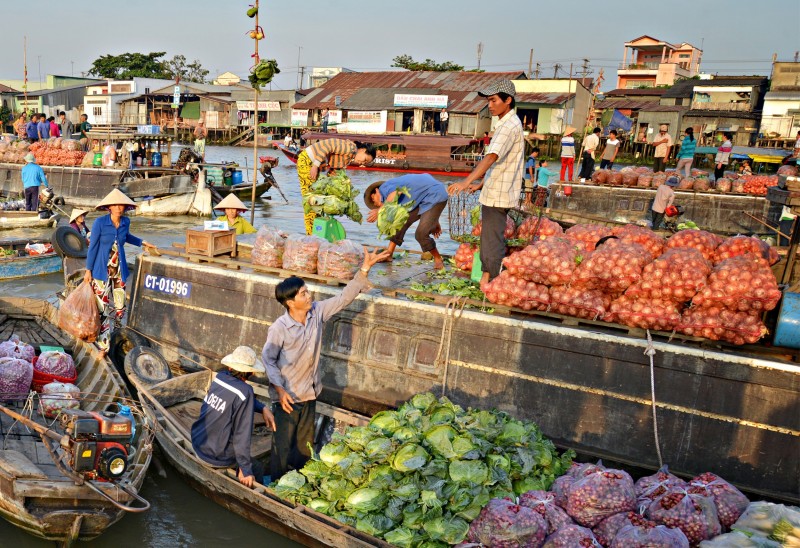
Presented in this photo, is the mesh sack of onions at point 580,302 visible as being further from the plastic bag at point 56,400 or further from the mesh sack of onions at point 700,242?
the plastic bag at point 56,400

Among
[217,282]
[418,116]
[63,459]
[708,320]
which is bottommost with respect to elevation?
[63,459]

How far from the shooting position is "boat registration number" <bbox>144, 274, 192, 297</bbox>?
25.8 ft

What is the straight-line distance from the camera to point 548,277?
581 cm

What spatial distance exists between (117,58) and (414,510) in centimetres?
8215

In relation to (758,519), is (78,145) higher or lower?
higher

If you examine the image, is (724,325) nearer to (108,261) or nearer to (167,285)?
(167,285)

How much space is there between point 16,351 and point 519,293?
512cm

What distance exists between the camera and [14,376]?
6230mm

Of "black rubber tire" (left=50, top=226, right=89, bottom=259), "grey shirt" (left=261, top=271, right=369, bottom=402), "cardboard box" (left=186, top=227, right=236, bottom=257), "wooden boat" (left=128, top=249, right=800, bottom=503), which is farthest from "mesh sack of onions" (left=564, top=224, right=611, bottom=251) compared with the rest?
"black rubber tire" (left=50, top=226, right=89, bottom=259)

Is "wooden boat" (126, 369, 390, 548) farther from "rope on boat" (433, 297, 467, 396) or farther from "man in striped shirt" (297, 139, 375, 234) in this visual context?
"man in striped shirt" (297, 139, 375, 234)

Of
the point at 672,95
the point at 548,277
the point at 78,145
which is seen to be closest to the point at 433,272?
the point at 548,277

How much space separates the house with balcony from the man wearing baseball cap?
187 feet

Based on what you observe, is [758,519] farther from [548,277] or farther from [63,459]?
[63,459]

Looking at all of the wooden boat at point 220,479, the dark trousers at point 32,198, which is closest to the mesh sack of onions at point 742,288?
the wooden boat at point 220,479
